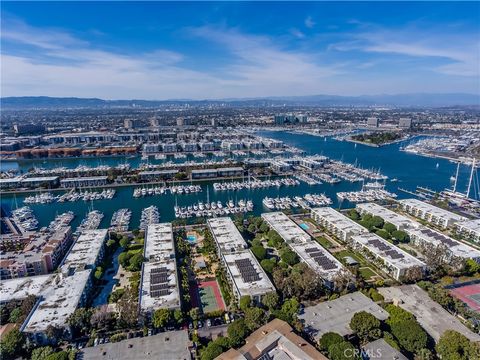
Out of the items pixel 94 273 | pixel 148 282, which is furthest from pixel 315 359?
pixel 94 273

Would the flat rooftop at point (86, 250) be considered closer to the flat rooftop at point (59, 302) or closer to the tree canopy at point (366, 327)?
the flat rooftop at point (59, 302)

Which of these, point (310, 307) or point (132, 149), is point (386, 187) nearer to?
point (310, 307)

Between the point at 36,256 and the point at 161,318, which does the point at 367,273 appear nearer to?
the point at 161,318

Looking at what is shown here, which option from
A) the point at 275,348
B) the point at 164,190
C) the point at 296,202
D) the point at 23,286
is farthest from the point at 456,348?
the point at 164,190

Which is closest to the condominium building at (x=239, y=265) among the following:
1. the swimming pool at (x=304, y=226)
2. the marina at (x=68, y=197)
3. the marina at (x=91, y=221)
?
the swimming pool at (x=304, y=226)

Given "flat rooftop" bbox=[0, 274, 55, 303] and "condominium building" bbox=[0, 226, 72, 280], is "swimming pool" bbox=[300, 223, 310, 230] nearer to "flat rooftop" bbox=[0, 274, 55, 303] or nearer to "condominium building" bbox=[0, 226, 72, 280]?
"flat rooftop" bbox=[0, 274, 55, 303]

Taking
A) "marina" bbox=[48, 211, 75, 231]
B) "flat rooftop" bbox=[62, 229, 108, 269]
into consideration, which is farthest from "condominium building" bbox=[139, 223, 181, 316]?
"marina" bbox=[48, 211, 75, 231]
